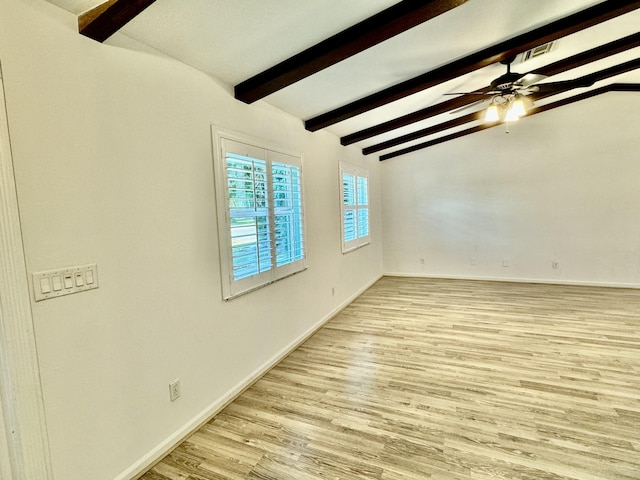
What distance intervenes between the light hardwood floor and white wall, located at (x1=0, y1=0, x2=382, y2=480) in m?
0.41

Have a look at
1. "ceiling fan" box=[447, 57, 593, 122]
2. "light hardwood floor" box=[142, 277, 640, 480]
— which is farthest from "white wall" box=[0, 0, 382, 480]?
"ceiling fan" box=[447, 57, 593, 122]

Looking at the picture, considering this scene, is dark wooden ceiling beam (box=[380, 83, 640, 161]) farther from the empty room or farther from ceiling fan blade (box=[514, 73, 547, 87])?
ceiling fan blade (box=[514, 73, 547, 87])

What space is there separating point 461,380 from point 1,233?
3.00 m

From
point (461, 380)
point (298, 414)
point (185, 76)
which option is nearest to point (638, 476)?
point (461, 380)

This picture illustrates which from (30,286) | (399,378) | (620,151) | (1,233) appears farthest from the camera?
(620,151)

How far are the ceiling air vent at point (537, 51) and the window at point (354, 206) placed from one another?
2.32 m

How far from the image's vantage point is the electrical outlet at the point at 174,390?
1.96 metres

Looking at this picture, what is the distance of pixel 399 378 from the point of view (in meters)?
2.66

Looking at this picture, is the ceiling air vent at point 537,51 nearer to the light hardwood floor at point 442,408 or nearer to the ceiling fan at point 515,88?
the ceiling fan at point 515,88

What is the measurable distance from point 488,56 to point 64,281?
3470mm

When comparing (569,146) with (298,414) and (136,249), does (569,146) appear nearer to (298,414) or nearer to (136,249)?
(298,414)

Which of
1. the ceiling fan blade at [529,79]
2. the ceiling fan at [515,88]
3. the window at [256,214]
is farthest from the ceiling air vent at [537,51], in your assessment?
the window at [256,214]

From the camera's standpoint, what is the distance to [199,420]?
84.3 inches

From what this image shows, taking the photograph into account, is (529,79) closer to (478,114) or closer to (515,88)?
(515,88)
